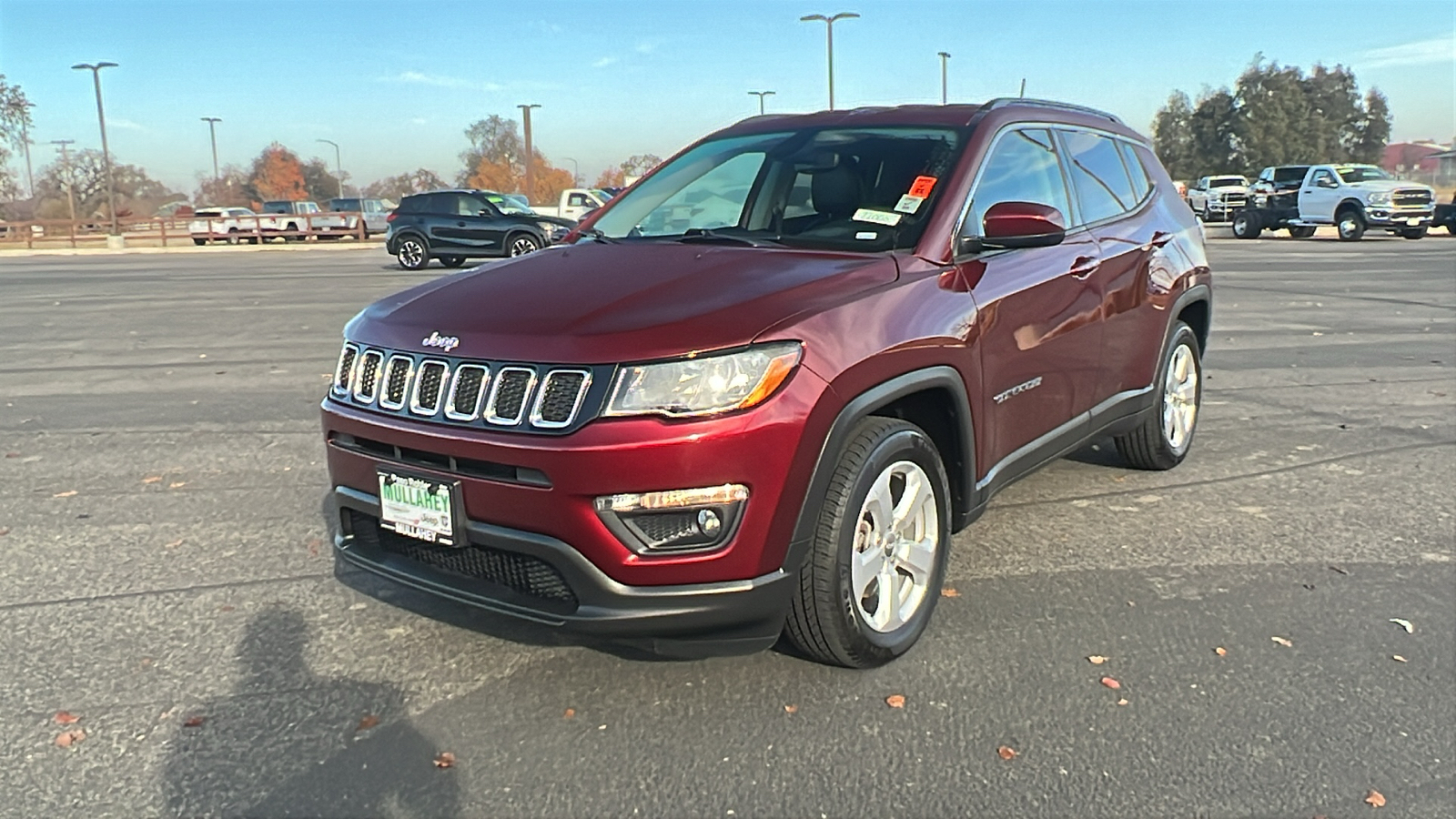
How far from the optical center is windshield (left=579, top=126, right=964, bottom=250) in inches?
151

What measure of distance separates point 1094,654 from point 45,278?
2381 cm

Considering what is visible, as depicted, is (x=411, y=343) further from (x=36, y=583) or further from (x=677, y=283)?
(x=36, y=583)

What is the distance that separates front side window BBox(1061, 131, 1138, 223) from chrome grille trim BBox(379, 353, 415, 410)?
3.00 meters

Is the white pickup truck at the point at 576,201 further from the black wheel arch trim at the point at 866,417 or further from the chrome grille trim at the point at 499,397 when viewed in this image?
the chrome grille trim at the point at 499,397

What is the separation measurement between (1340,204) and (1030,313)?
95.1 ft

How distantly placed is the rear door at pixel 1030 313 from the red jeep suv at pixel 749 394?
0.01m

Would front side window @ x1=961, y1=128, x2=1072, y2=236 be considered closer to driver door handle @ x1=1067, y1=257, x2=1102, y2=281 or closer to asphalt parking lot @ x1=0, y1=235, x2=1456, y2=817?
driver door handle @ x1=1067, y1=257, x2=1102, y2=281

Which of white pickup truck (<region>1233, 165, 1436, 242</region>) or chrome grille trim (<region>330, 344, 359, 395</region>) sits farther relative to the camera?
white pickup truck (<region>1233, 165, 1436, 242</region>)

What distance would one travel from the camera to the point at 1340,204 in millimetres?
28312

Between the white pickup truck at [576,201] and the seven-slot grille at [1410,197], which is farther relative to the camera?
the white pickup truck at [576,201]

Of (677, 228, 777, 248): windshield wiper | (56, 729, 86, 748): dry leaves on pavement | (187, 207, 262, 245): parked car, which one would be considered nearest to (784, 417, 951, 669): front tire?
(677, 228, 777, 248): windshield wiper

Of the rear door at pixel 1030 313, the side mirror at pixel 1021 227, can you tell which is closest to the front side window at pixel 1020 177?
the rear door at pixel 1030 313

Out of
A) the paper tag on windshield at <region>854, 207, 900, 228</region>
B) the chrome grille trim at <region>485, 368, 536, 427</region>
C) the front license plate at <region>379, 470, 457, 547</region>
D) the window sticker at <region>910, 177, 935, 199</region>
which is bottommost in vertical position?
the front license plate at <region>379, 470, 457, 547</region>

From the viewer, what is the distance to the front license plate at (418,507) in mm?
3023
